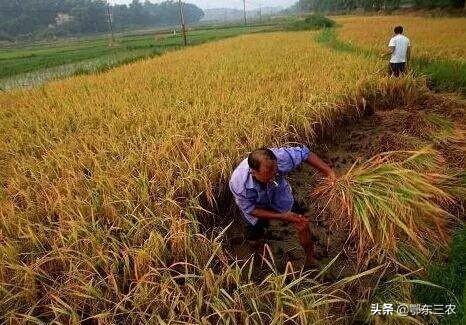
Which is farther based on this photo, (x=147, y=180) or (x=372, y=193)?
(x=147, y=180)

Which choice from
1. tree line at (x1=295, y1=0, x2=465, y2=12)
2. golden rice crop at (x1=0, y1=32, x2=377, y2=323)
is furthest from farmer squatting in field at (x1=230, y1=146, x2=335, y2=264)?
tree line at (x1=295, y1=0, x2=465, y2=12)

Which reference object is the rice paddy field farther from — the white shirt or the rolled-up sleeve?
the white shirt

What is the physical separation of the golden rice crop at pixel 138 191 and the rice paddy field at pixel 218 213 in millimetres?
15

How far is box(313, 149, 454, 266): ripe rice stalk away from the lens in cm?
255

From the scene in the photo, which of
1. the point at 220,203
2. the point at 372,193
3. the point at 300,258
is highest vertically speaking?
the point at 372,193

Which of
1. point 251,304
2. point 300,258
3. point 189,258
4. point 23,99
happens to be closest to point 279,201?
point 300,258

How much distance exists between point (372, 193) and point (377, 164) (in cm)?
49

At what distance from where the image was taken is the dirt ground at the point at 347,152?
2906 millimetres

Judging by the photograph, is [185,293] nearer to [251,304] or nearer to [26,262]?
[251,304]

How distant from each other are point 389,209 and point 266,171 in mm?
829

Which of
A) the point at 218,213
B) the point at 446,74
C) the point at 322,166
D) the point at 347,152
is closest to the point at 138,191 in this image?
the point at 218,213

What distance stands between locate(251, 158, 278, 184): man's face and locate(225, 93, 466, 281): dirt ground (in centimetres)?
70

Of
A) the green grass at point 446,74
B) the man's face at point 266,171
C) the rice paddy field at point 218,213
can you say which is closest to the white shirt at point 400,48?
the green grass at point 446,74

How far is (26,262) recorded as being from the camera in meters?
2.39
